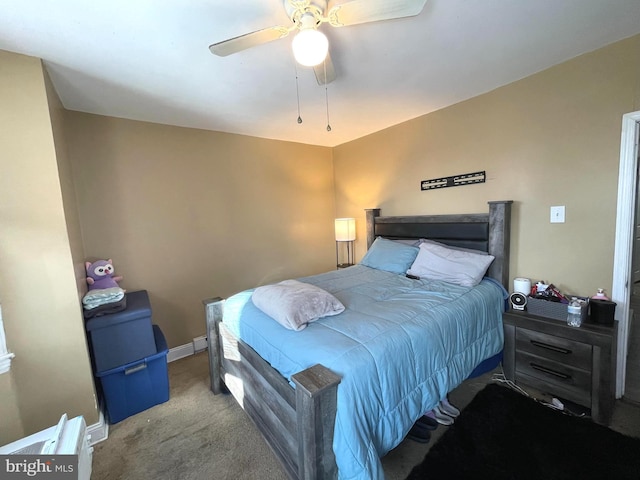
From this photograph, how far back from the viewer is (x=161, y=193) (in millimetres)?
2619

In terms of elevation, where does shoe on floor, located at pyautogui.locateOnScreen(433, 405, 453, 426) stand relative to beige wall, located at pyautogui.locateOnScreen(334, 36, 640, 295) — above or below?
below

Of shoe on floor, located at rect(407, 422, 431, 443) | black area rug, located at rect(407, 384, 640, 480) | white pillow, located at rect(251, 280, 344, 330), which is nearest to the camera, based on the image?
black area rug, located at rect(407, 384, 640, 480)

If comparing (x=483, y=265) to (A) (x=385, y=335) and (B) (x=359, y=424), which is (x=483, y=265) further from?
(B) (x=359, y=424)

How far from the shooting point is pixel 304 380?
1062mm

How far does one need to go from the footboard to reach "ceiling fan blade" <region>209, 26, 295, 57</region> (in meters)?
1.50

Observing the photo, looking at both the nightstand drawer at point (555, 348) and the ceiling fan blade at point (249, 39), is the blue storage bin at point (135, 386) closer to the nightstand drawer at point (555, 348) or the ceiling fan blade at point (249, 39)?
→ the ceiling fan blade at point (249, 39)

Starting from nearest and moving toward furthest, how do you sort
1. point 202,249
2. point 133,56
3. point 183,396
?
1. point 133,56
2. point 183,396
3. point 202,249

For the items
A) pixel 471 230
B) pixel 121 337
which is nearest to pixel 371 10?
pixel 471 230

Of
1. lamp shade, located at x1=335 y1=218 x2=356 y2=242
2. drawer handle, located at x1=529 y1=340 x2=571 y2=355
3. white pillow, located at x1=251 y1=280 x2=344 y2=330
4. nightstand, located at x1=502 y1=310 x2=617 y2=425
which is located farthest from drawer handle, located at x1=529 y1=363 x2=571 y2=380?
lamp shade, located at x1=335 y1=218 x2=356 y2=242

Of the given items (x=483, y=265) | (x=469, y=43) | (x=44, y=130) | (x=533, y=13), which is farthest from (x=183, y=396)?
(x=533, y=13)

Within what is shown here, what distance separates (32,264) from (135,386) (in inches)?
41.5

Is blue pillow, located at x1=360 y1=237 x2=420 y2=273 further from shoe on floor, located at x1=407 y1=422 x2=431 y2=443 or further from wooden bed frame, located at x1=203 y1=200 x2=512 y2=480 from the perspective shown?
shoe on floor, located at x1=407 y1=422 x2=431 y2=443

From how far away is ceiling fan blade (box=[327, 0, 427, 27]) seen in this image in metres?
1.09

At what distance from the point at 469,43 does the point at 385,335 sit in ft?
5.81
